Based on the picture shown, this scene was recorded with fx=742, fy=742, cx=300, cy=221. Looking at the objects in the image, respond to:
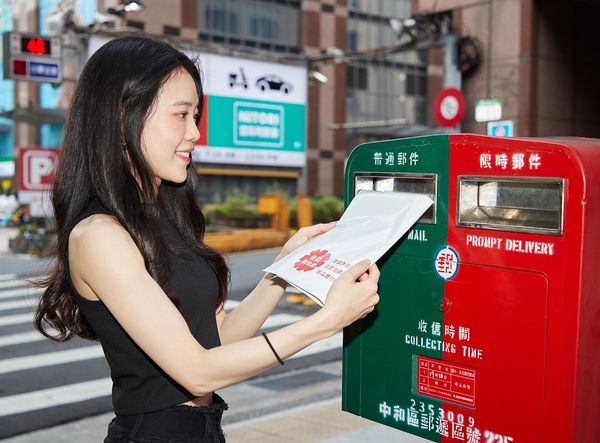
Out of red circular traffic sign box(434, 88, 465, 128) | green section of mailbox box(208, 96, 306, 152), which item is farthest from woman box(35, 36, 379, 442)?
green section of mailbox box(208, 96, 306, 152)

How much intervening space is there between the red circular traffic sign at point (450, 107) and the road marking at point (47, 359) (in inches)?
296

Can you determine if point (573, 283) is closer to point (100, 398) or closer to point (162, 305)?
point (162, 305)

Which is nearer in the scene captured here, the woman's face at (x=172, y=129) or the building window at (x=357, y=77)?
the woman's face at (x=172, y=129)

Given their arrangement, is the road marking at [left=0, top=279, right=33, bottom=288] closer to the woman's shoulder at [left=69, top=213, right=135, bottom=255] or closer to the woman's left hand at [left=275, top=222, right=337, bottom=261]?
the woman's left hand at [left=275, top=222, right=337, bottom=261]

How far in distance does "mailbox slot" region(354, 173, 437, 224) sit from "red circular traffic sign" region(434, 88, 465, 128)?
10422 millimetres

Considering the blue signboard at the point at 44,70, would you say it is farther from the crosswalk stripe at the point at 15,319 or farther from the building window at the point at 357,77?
the building window at the point at 357,77

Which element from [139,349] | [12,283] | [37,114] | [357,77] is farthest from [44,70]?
[357,77]

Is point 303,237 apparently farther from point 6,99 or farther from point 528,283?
point 6,99

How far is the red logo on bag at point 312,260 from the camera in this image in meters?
2.18

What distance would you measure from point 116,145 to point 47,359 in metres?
6.34

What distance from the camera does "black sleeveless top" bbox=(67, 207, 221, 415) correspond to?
216 cm

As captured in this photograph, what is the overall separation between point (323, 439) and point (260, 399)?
149cm

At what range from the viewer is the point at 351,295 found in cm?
203

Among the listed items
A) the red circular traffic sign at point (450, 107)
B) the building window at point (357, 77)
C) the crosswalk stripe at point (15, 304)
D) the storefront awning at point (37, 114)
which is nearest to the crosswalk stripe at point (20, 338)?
the crosswalk stripe at point (15, 304)
